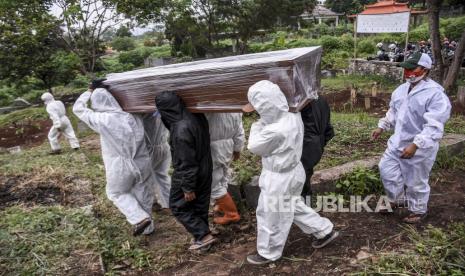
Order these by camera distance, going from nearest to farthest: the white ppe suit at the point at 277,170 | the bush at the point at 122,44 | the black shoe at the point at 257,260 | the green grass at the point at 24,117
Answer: the white ppe suit at the point at 277,170 → the black shoe at the point at 257,260 → the green grass at the point at 24,117 → the bush at the point at 122,44

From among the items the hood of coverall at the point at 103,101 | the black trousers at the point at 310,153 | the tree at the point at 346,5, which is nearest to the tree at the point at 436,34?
the black trousers at the point at 310,153

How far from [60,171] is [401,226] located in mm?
4487

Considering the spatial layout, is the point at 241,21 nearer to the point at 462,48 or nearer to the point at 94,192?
the point at 462,48

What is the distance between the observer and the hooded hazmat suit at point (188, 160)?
3055mm

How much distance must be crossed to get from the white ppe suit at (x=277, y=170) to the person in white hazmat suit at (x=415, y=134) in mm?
848

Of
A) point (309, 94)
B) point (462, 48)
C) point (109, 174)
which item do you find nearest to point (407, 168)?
point (309, 94)

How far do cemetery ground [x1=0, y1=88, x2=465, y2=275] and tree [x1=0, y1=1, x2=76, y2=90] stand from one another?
692 cm

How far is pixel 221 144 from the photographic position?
3623 millimetres

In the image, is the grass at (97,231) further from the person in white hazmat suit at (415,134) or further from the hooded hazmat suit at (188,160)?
the person in white hazmat suit at (415,134)

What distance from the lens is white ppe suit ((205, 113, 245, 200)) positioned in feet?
11.7

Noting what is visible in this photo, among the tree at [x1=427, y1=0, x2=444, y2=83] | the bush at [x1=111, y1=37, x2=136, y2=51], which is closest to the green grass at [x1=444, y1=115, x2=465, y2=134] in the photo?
the tree at [x1=427, y1=0, x2=444, y2=83]

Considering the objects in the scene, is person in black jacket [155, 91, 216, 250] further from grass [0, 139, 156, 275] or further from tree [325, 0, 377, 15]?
tree [325, 0, 377, 15]

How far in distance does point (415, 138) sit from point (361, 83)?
359 inches

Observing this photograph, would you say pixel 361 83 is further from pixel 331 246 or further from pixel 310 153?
pixel 331 246
